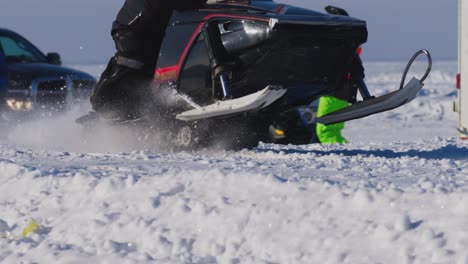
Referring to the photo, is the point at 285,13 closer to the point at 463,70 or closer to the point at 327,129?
the point at 463,70

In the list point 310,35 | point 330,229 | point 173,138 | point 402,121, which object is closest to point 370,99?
point 310,35

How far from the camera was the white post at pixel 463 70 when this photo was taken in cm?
886

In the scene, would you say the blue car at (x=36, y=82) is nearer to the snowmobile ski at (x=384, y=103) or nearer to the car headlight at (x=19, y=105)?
the car headlight at (x=19, y=105)

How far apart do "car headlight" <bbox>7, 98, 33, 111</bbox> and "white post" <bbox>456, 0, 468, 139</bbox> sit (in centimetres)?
500

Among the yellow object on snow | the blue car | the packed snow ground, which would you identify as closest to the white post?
the packed snow ground

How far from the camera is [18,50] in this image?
1113 cm

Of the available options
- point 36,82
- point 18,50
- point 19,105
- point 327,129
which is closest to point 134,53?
point 19,105

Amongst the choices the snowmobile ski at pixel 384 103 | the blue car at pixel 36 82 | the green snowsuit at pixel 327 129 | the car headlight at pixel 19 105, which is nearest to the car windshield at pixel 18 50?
the blue car at pixel 36 82

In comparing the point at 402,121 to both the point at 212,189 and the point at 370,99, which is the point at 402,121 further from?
the point at 212,189

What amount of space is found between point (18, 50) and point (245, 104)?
6.41 meters

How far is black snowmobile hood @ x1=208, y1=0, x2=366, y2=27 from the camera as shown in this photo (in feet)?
18.8

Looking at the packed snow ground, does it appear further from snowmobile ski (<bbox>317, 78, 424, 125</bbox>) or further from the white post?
the white post

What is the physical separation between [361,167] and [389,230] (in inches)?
70.8

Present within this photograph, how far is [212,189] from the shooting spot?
4.21 metres
